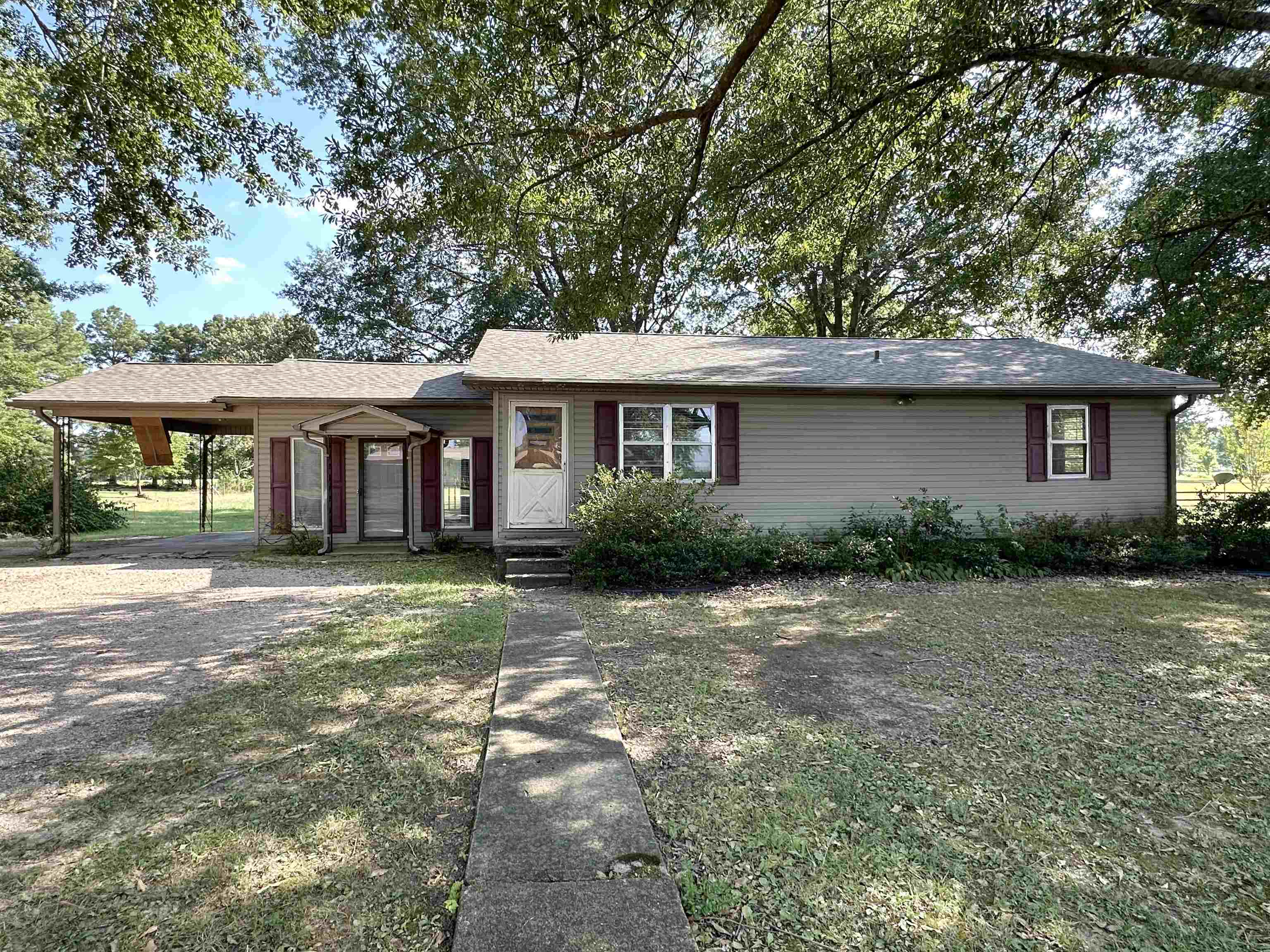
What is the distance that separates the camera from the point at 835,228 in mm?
9148

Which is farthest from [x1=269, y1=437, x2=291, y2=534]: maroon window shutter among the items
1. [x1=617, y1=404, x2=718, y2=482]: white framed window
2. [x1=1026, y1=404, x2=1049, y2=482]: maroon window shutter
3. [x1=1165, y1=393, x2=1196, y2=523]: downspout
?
[x1=1165, y1=393, x2=1196, y2=523]: downspout

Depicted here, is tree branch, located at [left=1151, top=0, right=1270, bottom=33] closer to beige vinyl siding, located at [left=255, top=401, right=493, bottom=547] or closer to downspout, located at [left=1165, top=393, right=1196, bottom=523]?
downspout, located at [left=1165, top=393, right=1196, bottom=523]

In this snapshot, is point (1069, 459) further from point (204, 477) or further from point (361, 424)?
point (204, 477)

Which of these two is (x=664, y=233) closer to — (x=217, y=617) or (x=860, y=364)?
(x=860, y=364)

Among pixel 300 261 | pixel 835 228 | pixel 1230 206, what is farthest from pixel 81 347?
pixel 1230 206

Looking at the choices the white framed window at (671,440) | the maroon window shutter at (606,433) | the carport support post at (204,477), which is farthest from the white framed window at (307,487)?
the white framed window at (671,440)

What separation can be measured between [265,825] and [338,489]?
10.1 m

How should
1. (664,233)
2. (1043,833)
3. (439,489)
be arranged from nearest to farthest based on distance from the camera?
1. (1043,833)
2. (664,233)
3. (439,489)

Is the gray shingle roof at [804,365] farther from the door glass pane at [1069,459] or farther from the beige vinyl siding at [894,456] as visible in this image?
the door glass pane at [1069,459]

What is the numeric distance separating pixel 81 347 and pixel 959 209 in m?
43.1

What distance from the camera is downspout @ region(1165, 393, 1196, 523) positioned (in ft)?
34.2

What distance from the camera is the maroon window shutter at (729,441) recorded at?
9.77 metres

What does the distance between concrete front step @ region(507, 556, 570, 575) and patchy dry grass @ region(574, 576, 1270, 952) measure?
8.03ft

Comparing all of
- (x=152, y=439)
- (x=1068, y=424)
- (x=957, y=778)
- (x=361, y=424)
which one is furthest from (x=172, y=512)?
(x=1068, y=424)
